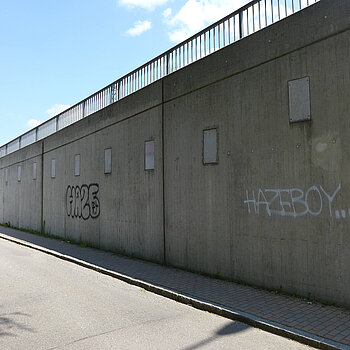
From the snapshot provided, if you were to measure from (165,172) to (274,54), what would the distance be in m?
4.12

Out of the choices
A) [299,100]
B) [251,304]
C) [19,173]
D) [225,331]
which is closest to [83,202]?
[251,304]

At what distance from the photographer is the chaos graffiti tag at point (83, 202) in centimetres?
1331

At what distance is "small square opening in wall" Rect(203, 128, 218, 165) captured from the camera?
318 inches

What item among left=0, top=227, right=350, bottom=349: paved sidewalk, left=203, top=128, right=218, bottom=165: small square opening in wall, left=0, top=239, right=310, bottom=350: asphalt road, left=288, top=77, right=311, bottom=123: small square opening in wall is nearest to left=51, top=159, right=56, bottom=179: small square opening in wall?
left=0, top=227, right=350, bottom=349: paved sidewalk

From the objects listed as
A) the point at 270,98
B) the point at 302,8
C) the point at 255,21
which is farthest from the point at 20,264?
the point at 302,8

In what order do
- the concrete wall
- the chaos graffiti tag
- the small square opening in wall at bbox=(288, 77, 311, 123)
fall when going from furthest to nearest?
1. the chaos graffiti tag
2. the small square opening in wall at bbox=(288, 77, 311, 123)
3. the concrete wall

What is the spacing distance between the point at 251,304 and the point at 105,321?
7.57 ft

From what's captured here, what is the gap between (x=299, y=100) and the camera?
6.37 metres

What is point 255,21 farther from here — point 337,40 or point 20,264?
point 20,264

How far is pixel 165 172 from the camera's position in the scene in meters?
9.66

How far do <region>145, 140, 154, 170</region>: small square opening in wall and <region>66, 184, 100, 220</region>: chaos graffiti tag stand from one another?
344 centimetres

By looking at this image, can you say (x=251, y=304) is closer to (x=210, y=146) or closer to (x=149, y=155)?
(x=210, y=146)

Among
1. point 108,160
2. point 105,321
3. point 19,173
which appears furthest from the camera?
point 19,173

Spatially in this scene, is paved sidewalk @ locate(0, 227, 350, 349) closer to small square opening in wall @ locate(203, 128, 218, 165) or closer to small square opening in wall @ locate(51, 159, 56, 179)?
small square opening in wall @ locate(203, 128, 218, 165)
